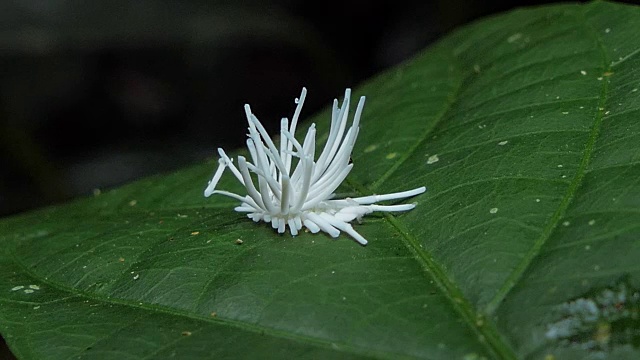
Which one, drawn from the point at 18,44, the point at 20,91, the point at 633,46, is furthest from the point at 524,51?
the point at 20,91

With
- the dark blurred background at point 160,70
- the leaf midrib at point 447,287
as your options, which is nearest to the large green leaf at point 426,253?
the leaf midrib at point 447,287

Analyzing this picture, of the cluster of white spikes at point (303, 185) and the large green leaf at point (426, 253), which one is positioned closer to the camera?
the large green leaf at point (426, 253)

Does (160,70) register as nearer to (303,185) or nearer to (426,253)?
(303,185)

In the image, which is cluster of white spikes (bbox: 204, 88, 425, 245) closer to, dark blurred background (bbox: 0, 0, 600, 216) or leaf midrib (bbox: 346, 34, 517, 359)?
leaf midrib (bbox: 346, 34, 517, 359)

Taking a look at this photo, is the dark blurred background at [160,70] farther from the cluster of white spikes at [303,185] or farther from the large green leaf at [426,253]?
the cluster of white spikes at [303,185]

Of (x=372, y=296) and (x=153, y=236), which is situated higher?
(x=153, y=236)

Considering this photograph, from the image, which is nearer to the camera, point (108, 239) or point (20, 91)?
point (108, 239)

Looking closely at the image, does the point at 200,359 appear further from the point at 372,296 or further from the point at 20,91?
the point at 20,91
